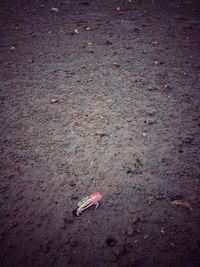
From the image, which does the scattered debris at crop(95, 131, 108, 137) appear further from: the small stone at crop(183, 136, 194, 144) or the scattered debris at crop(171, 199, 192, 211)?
the scattered debris at crop(171, 199, 192, 211)

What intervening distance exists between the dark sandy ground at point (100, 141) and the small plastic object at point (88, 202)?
47 millimetres

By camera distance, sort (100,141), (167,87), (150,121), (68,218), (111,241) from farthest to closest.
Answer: (167,87) < (150,121) < (100,141) < (68,218) < (111,241)

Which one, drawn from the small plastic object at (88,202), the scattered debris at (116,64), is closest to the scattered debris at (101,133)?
the small plastic object at (88,202)

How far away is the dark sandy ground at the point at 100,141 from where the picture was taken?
66.0 inches

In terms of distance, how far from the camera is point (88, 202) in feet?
6.08

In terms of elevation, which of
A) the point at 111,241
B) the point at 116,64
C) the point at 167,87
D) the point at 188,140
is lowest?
the point at 111,241

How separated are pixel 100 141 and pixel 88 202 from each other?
659mm

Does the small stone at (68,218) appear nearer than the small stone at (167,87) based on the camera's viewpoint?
Yes

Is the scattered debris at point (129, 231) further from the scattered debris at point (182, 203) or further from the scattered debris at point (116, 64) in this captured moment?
the scattered debris at point (116, 64)

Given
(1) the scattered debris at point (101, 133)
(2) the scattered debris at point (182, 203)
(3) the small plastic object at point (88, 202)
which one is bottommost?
(2) the scattered debris at point (182, 203)

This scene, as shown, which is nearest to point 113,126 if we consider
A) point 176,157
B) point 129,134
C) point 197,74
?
point 129,134

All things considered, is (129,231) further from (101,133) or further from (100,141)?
(101,133)

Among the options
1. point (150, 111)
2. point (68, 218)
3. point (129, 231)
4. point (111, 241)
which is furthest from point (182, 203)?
point (150, 111)

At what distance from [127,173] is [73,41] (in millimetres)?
2413
